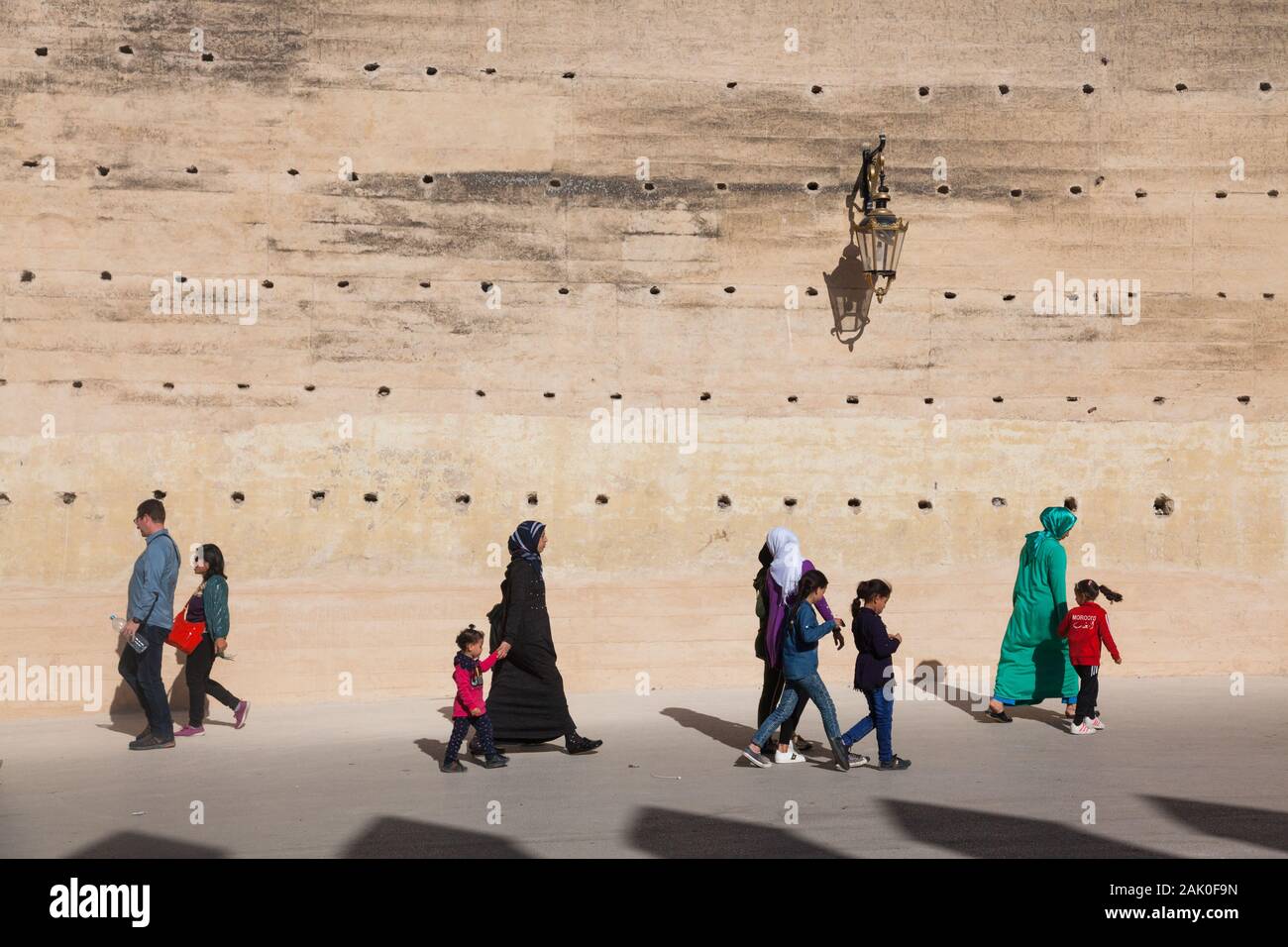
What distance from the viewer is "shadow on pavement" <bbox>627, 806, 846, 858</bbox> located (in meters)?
5.49

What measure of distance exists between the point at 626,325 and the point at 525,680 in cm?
371

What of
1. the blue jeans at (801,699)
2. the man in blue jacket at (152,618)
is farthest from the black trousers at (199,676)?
the blue jeans at (801,699)

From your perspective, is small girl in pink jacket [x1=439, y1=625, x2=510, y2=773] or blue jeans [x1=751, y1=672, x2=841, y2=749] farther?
small girl in pink jacket [x1=439, y1=625, x2=510, y2=773]

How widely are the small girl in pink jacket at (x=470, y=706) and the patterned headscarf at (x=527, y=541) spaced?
1.87 ft

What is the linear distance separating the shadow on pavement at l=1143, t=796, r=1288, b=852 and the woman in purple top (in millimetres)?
1977

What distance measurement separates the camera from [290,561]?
10188 millimetres

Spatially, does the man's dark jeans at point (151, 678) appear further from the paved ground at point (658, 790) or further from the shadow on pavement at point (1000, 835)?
the shadow on pavement at point (1000, 835)

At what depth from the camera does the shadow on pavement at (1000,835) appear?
17.7ft

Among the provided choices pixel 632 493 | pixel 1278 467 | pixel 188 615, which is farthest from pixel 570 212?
pixel 1278 467

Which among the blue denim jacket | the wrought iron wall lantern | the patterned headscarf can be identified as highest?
the wrought iron wall lantern

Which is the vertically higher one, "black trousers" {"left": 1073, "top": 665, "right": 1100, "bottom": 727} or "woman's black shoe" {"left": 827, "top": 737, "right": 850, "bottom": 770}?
"black trousers" {"left": 1073, "top": 665, "right": 1100, "bottom": 727}

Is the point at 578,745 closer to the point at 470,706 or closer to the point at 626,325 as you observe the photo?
the point at 470,706

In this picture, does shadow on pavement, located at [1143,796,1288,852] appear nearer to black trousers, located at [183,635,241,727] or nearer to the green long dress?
the green long dress

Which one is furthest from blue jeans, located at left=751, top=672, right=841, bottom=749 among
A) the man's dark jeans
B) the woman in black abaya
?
the man's dark jeans
